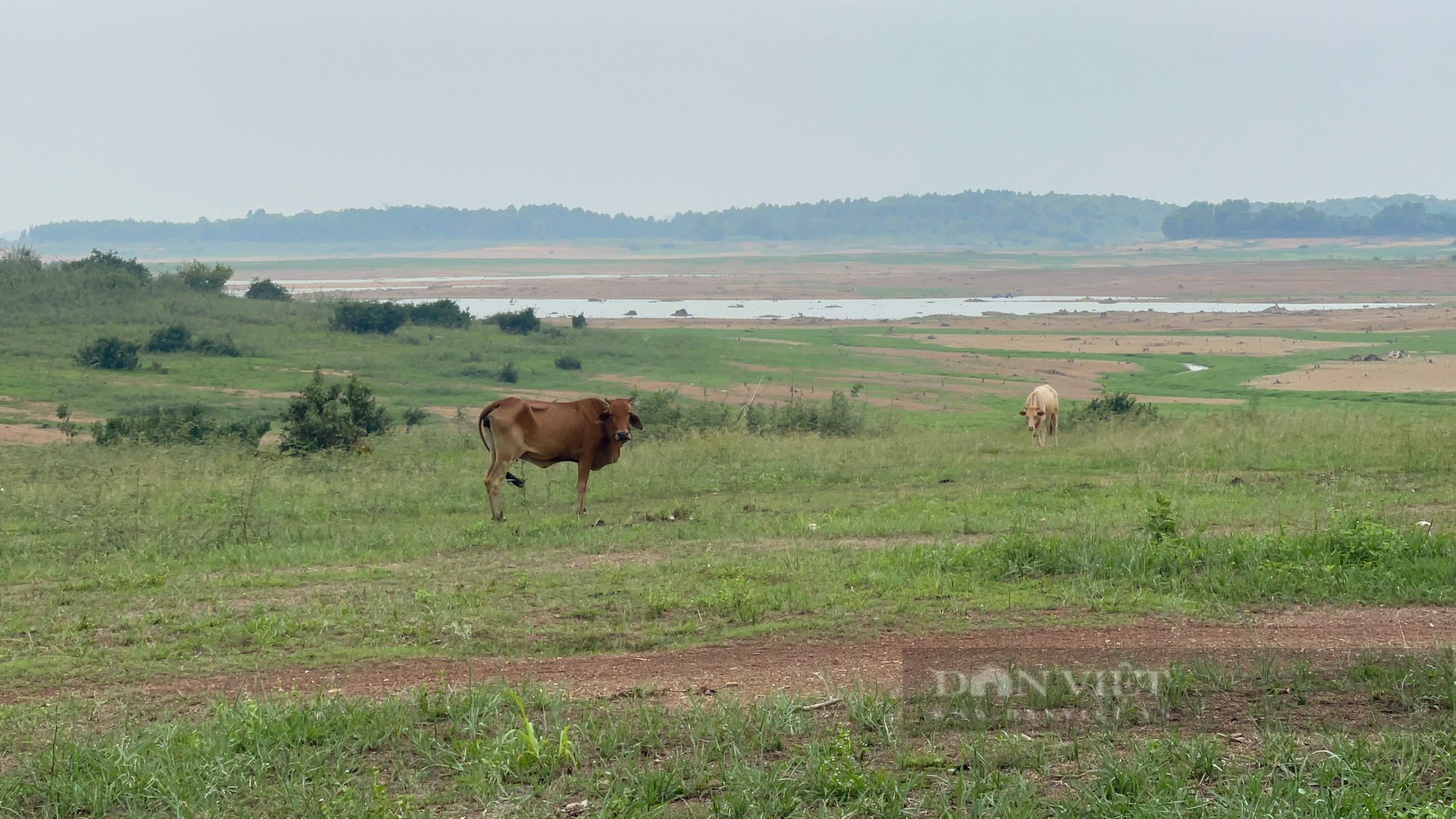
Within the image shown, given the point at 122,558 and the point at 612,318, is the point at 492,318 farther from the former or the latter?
the point at 122,558

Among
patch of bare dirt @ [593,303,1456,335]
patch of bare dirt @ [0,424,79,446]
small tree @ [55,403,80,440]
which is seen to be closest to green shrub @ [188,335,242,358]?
small tree @ [55,403,80,440]

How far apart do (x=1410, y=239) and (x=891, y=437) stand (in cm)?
16315

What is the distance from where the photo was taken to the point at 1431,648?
7438 mm

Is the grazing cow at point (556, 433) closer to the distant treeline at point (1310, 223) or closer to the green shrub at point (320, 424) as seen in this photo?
the green shrub at point (320, 424)

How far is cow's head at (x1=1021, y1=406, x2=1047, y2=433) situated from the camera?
2323 cm

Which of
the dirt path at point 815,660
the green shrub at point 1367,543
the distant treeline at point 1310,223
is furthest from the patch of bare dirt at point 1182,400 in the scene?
the distant treeline at point 1310,223

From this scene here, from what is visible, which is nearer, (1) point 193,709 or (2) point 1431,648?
(1) point 193,709

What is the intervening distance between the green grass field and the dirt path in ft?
0.59

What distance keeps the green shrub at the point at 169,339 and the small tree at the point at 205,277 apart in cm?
1175

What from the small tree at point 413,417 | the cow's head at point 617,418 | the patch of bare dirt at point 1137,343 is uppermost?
the cow's head at point 617,418

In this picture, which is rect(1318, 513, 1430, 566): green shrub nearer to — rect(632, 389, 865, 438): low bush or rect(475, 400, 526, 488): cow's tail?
rect(475, 400, 526, 488): cow's tail

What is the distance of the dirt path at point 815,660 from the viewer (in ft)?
23.7

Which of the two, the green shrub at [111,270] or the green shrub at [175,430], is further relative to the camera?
the green shrub at [111,270]

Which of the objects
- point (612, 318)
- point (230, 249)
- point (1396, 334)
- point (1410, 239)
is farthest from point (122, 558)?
point (230, 249)
